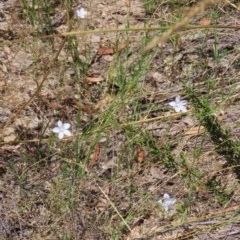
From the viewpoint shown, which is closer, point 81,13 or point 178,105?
point 178,105

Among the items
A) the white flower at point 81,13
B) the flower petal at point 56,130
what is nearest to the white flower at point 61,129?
the flower petal at point 56,130

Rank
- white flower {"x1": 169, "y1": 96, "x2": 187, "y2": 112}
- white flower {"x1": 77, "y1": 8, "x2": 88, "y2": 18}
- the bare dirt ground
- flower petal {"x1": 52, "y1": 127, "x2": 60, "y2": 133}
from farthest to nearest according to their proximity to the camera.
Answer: white flower {"x1": 77, "y1": 8, "x2": 88, "y2": 18}
white flower {"x1": 169, "y1": 96, "x2": 187, "y2": 112}
flower petal {"x1": 52, "y1": 127, "x2": 60, "y2": 133}
the bare dirt ground

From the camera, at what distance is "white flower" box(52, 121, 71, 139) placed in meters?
2.44

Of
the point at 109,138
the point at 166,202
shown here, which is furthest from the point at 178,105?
the point at 166,202

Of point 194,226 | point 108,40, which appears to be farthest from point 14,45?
point 194,226

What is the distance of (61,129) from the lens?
2.46 metres

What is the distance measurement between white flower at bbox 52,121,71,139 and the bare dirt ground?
0.05 metres

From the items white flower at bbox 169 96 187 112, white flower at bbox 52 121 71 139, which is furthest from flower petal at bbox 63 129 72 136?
white flower at bbox 169 96 187 112

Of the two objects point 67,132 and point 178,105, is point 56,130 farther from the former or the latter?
Answer: point 178,105

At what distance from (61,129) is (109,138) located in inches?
9.8

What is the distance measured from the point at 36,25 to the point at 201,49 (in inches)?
38.3

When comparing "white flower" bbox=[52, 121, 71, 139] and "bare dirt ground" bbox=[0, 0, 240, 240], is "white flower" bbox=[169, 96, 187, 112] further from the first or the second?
Result: "white flower" bbox=[52, 121, 71, 139]

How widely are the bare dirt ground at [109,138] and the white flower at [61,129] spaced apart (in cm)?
5

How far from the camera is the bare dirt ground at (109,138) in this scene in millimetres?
2311
